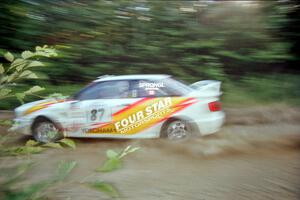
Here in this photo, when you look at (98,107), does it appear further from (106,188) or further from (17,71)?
(106,188)

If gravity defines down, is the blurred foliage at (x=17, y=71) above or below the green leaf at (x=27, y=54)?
below

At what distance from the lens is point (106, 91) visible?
21.9 feet

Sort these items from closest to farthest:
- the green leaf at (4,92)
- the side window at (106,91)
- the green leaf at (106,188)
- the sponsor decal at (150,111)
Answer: the green leaf at (106,188) → the green leaf at (4,92) → the sponsor decal at (150,111) → the side window at (106,91)

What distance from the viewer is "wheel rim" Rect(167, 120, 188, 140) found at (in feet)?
21.1

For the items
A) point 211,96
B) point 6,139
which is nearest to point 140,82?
point 211,96

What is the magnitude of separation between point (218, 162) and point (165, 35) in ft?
14.0

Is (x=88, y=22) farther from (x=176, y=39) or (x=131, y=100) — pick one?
(x=131, y=100)

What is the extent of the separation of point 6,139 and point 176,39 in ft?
25.1

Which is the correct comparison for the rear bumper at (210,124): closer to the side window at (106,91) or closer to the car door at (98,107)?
the car door at (98,107)

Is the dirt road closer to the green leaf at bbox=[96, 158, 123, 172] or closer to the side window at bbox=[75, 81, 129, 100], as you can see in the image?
the side window at bbox=[75, 81, 129, 100]

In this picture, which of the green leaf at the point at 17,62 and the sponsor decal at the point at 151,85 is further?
the sponsor decal at the point at 151,85

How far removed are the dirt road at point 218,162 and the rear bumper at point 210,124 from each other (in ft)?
0.48

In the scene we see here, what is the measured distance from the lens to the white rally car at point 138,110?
6.39 meters

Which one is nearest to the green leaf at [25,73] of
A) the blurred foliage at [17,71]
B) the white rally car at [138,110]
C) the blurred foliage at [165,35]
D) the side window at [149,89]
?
the blurred foliage at [17,71]
